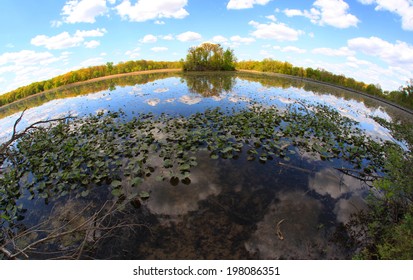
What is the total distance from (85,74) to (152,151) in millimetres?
74989

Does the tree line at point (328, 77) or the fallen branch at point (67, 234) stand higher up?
the tree line at point (328, 77)

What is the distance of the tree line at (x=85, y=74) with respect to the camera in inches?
2141

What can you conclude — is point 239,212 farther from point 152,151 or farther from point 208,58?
point 208,58

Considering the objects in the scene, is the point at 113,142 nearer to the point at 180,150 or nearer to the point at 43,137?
the point at 180,150

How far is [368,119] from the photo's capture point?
19406 mm

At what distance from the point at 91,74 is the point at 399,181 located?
281 ft

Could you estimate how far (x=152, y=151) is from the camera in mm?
11008

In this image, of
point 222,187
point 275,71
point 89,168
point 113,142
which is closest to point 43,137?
point 113,142

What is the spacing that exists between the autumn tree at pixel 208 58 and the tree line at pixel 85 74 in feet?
64.3

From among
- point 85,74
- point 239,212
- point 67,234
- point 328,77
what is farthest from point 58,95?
point 328,77

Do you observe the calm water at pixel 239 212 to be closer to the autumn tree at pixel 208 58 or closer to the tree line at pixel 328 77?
the tree line at pixel 328 77

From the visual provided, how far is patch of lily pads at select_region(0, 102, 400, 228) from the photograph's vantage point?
868cm

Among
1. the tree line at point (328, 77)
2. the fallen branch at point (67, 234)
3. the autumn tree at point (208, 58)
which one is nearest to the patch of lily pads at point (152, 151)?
the fallen branch at point (67, 234)

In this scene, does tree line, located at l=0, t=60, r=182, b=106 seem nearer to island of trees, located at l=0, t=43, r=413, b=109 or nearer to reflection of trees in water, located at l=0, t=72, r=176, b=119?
island of trees, located at l=0, t=43, r=413, b=109
